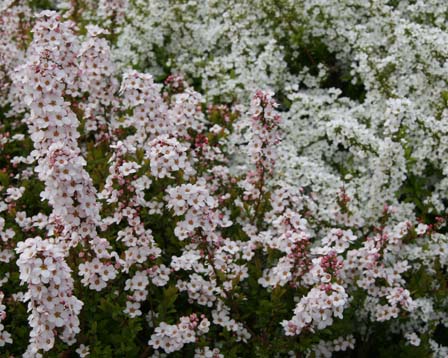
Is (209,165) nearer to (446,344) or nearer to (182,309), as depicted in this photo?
(182,309)

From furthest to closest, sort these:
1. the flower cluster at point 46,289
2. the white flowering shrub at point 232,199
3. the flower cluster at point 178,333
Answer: the flower cluster at point 178,333 < the white flowering shrub at point 232,199 < the flower cluster at point 46,289

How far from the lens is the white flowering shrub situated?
11.7ft

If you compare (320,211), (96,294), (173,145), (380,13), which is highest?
(380,13)

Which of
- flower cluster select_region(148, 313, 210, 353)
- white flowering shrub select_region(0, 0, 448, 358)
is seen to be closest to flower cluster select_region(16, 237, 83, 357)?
white flowering shrub select_region(0, 0, 448, 358)

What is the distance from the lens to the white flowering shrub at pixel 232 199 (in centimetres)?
357

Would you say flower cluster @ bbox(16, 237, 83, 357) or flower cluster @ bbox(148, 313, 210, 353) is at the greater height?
flower cluster @ bbox(16, 237, 83, 357)

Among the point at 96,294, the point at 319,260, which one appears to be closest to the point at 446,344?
the point at 319,260

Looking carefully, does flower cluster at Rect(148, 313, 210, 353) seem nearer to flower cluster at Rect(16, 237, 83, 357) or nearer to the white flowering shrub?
the white flowering shrub

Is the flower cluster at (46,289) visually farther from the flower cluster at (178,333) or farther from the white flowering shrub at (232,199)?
the flower cluster at (178,333)

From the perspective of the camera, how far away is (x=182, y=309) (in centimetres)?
428

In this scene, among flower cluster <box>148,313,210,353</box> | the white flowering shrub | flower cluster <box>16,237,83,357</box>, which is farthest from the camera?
flower cluster <box>148,313,210,353</box>

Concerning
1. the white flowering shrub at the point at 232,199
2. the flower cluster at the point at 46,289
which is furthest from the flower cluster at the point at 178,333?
the flower cluster at the point at 46,289

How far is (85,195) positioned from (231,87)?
286cm

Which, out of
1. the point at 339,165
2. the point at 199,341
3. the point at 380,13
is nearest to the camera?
the point at 199,341
